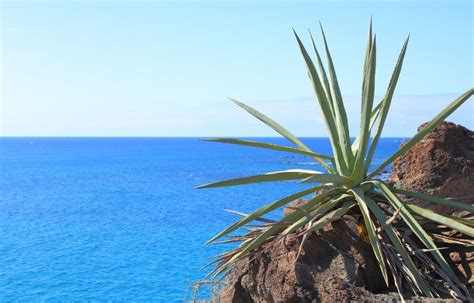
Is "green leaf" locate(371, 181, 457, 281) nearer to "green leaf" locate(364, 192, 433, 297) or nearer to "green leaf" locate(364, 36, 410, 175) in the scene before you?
"green leaf" locate(364, 192, 433, 297)

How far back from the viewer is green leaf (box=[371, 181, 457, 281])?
3583mm

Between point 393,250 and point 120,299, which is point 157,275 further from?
point 393,250

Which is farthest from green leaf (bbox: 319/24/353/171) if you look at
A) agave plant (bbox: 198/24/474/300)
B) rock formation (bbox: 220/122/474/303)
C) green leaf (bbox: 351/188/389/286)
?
rock formation (bbox: 220/122/474/303)

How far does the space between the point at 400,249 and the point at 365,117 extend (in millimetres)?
1022

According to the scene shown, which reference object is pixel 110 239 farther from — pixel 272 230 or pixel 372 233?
pixel 372 233

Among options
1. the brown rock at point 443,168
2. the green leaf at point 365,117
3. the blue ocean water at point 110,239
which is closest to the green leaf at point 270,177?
the green leaf at point 365,117

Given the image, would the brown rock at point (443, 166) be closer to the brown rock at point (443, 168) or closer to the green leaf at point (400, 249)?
the brown rock at point (443, 168)

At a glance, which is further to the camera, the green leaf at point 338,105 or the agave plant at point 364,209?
the green leaf at point 338,105

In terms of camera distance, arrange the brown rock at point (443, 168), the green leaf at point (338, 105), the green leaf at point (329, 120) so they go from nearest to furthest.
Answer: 1. the green leaf at point (329, 120)
2. the green leaf at point (338, 105)
3. the brown rock at point (443, 168)

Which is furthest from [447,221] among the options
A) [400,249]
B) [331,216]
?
[331,216]

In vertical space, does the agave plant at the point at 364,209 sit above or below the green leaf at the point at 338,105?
below

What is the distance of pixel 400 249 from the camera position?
11.8 feet

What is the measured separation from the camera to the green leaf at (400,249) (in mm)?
3443

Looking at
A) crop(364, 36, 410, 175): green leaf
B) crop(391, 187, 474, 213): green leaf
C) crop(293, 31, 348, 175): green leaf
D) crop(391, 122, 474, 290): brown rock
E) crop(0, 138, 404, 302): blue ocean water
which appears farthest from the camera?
crop(0, 138, 404, 302): blue ocean water
